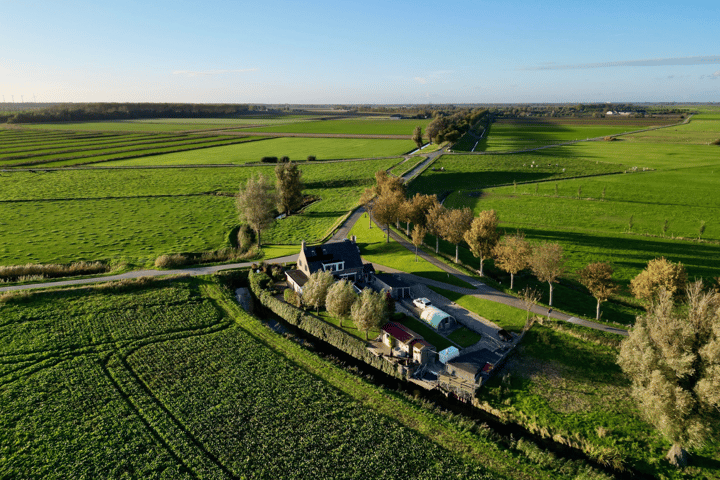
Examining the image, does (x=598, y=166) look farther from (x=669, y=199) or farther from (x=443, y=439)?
(x=443, y=439)

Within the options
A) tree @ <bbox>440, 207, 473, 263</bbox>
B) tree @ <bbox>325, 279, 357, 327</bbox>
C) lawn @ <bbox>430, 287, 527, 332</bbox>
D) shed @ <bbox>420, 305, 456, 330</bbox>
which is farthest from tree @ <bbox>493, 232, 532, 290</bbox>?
tree @ <bbox>325, 279, 357, 327</bbox>

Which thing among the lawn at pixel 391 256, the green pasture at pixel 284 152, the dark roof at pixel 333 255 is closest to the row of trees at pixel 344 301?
the dark roof at pixel 333 255

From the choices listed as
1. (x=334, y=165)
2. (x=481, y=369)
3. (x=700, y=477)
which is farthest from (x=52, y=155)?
(x=700, y=477)

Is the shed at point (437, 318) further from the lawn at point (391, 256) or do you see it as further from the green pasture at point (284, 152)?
the green pasture at point (284, 152)

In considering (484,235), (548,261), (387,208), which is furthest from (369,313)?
(387,208)

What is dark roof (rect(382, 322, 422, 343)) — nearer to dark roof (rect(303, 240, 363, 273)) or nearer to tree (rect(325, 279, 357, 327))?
tree (rect(325, 279, 357, 327))
